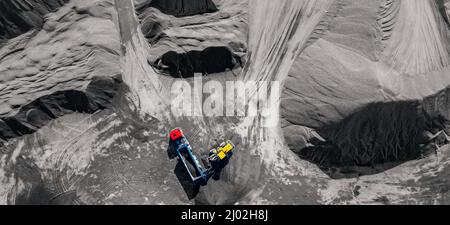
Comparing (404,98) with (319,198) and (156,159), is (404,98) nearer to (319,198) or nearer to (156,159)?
(319,198)

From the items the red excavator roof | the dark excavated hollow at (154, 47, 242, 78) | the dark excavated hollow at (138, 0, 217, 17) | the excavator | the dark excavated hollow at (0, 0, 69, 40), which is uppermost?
the dark excavated hollow at (138, 0, 217, 17)

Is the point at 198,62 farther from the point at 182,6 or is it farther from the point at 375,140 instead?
the point at 375,140

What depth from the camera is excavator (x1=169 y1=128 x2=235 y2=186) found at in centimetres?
705

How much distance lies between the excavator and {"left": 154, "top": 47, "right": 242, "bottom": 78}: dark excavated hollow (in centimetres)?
137

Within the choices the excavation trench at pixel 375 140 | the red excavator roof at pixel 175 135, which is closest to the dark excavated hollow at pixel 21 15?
the red excavator roof at pixel 175 135

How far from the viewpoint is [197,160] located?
7.23 metres

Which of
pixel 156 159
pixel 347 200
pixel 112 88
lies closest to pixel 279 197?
pixel 347 200

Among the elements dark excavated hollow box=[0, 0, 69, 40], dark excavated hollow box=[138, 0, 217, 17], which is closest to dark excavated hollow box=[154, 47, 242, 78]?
dark excavated hollow box=[138, 0, 217, 17]

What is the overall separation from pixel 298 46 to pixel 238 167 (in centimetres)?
296

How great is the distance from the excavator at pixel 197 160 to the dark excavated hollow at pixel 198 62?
137cm

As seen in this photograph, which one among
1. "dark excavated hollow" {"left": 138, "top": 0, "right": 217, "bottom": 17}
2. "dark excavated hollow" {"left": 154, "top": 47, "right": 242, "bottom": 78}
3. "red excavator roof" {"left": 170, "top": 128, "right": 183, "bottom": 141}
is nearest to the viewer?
"red excavator roof" {"left": 170, "top": 128, "right": 183, "bottom": 141}

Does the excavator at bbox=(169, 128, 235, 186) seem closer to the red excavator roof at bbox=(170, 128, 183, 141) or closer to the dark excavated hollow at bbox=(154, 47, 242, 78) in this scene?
the red excavator roof at bbox=(170, 128, 183, 141)

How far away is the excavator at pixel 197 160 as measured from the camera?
23.1ft

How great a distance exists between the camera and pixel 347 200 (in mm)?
7285
